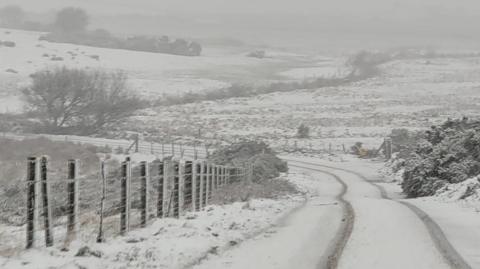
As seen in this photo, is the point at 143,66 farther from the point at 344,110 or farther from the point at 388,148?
the point at 388,148

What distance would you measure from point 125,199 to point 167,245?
1502mm

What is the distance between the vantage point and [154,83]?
314ft

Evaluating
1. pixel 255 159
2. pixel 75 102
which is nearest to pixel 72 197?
pixel 255 159

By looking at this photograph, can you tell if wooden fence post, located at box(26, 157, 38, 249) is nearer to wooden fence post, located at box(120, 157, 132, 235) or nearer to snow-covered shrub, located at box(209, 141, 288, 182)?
wooden fence post, located at box(120, 157, 132, 235)

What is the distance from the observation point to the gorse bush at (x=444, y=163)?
75.2 ft

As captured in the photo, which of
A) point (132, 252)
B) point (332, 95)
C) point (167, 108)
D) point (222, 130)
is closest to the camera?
point (132, 252)

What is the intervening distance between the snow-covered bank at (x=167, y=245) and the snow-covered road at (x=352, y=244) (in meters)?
0.42

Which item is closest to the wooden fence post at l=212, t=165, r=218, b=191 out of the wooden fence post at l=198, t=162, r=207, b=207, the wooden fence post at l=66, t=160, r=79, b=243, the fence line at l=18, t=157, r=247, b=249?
the fence line at l=18, t=157, r=247, b=249

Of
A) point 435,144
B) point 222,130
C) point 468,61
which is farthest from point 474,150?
point 468,61

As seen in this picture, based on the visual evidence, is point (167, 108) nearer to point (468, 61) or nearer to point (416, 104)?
point (416, 104)

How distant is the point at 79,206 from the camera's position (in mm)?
13336

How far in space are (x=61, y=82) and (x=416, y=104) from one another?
45813mm

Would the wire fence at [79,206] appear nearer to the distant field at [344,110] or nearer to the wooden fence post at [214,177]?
the wooden fence post at [214,177]

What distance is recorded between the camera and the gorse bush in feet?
75.2
